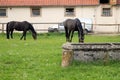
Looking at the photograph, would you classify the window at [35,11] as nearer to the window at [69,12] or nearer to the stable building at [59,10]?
the stable building at [59,10]

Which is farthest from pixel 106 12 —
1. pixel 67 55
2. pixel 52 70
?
pixel 52 70

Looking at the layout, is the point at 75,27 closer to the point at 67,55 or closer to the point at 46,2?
the point at 67,55

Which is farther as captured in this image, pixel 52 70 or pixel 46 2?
pixel 46 2

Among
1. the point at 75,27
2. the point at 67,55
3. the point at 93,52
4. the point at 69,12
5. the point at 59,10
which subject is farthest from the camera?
the point at 69,12

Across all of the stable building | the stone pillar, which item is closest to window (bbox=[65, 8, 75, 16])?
the stable building

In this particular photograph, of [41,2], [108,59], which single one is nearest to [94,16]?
[41,2]

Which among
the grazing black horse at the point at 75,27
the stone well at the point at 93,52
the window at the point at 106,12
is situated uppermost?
the stone well at the point at 93,52

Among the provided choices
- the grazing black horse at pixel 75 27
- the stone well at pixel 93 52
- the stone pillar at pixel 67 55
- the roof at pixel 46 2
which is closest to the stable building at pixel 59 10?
the roof at pixel 46 2

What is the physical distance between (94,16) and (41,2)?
6698 millimetres

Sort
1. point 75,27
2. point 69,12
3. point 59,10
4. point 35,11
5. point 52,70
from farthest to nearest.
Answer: point 35,11, point 69,12, point 59,10, point 75,27, point 52,70

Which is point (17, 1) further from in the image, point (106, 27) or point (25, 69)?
point (25, 69)

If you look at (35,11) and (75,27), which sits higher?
(75,27)

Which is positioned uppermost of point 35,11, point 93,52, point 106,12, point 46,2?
point 46,2

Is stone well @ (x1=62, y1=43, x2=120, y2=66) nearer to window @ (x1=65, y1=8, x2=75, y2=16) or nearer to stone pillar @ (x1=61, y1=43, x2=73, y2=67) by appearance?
stone pillar @ (x1=61, y1=43, x2=73, y2=67)
